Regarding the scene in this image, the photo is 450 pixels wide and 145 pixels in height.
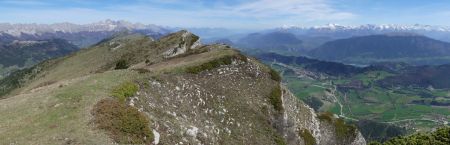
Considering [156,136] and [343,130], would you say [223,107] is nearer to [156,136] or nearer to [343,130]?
[156,136]

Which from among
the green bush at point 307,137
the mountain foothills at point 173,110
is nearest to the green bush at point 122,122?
the mountain foothills at point 173,110

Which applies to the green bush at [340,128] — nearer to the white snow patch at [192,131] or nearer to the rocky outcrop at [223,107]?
the rocky outcrop at [223,107]

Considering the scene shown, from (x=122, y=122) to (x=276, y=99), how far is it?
36.1 metres

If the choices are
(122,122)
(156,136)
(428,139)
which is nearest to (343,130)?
(428,139)

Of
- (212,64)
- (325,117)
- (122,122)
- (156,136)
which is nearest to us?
(122,122)

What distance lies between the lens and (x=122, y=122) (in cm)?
4238

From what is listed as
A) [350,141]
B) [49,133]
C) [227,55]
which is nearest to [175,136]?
[49,133]

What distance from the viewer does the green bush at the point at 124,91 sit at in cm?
4859

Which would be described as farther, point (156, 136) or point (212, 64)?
point (212, 64)

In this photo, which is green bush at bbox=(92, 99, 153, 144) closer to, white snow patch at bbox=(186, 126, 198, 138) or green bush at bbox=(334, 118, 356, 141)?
white snow patch at bbox=(186, 126, 198, 138)

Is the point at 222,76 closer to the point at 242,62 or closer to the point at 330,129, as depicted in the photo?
the point at 242,62

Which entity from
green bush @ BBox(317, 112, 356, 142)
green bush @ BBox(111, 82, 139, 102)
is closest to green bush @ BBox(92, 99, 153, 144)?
green bush @ BBox(111, 82, 139, 102)

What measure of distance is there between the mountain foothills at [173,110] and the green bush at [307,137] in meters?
0.24

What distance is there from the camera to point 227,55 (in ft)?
249
